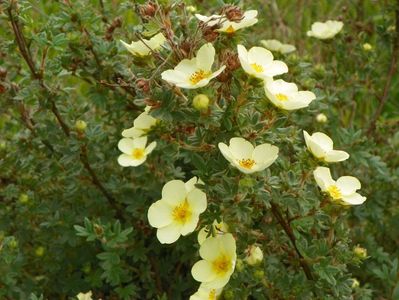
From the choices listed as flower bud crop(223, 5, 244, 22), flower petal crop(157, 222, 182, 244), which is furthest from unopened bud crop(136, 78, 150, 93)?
flower petal crop(157, 222, 182, 244)

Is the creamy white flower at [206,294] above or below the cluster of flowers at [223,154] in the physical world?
below

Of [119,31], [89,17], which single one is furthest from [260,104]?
[119,31]

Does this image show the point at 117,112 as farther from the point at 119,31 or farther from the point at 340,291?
the point at 340,291

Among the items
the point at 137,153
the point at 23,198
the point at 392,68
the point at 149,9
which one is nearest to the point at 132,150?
the point at 137,153

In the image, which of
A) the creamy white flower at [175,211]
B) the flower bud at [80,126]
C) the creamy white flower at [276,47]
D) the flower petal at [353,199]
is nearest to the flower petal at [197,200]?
the creamy white flower at [175,211]

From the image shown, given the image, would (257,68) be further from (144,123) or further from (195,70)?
(144,123)

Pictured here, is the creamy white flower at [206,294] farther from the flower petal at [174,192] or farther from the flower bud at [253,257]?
the flower petal at [174,192]
